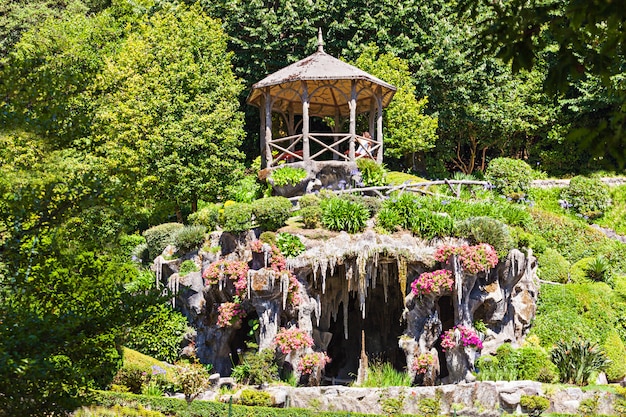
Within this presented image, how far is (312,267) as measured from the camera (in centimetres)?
2039

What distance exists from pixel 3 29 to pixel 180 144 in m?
16.4

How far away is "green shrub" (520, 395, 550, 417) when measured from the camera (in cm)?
1739

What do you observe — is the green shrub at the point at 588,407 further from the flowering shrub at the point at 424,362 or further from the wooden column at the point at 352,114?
the wooden column at the point at 352,114

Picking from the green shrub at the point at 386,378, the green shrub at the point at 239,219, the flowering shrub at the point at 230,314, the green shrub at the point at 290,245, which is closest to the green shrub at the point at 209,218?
the green shrub at the point at 239,219

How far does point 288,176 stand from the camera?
79.7ft

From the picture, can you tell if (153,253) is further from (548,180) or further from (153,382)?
(548,180)

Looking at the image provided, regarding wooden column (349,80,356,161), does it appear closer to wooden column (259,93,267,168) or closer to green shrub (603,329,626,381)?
wooden column (259,93,267,168)

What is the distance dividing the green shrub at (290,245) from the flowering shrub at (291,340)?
77.1 inches

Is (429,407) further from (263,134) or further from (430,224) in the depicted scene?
(263,134)

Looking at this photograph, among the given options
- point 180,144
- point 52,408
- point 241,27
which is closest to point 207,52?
point 241,27

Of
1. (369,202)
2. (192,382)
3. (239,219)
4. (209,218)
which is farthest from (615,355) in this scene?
(209,218)

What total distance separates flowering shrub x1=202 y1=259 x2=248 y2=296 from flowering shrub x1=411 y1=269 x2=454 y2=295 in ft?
14.4

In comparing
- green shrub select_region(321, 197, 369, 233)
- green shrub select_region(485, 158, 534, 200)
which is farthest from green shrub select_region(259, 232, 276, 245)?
green shrub select_region(485, 158, 534, 200)

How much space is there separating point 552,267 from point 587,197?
569 cm
